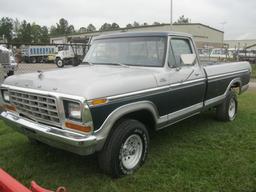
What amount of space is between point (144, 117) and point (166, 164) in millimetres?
772

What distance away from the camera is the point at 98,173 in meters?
3.98

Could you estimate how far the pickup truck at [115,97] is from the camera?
3.27 metres

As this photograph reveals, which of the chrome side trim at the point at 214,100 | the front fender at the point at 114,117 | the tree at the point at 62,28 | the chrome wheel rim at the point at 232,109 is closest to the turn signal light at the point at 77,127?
the front fender at the point at 114,117

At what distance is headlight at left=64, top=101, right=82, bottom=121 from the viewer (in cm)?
319

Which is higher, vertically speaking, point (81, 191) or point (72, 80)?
point (72, 80)

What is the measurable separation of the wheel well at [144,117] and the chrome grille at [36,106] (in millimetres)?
878

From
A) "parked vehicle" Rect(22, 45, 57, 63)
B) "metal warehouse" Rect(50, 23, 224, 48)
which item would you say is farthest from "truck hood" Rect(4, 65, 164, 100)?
"metal warehouse" Rect(50, 23, 224, 48)

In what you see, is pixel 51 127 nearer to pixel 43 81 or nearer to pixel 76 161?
pixel 43 81

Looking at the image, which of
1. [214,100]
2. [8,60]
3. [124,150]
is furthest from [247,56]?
[124,150]

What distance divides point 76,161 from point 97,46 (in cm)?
214

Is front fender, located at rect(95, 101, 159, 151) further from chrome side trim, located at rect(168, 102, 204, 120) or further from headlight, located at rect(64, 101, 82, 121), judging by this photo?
chrome side trim, located at rect(168, 102, 204, 120)

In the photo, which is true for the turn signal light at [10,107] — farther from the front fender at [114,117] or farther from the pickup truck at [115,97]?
the front fender at [114,117]

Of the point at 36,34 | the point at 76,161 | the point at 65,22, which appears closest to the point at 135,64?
the point at 76,161

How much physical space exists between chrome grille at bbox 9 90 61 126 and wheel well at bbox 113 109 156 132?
878mm
